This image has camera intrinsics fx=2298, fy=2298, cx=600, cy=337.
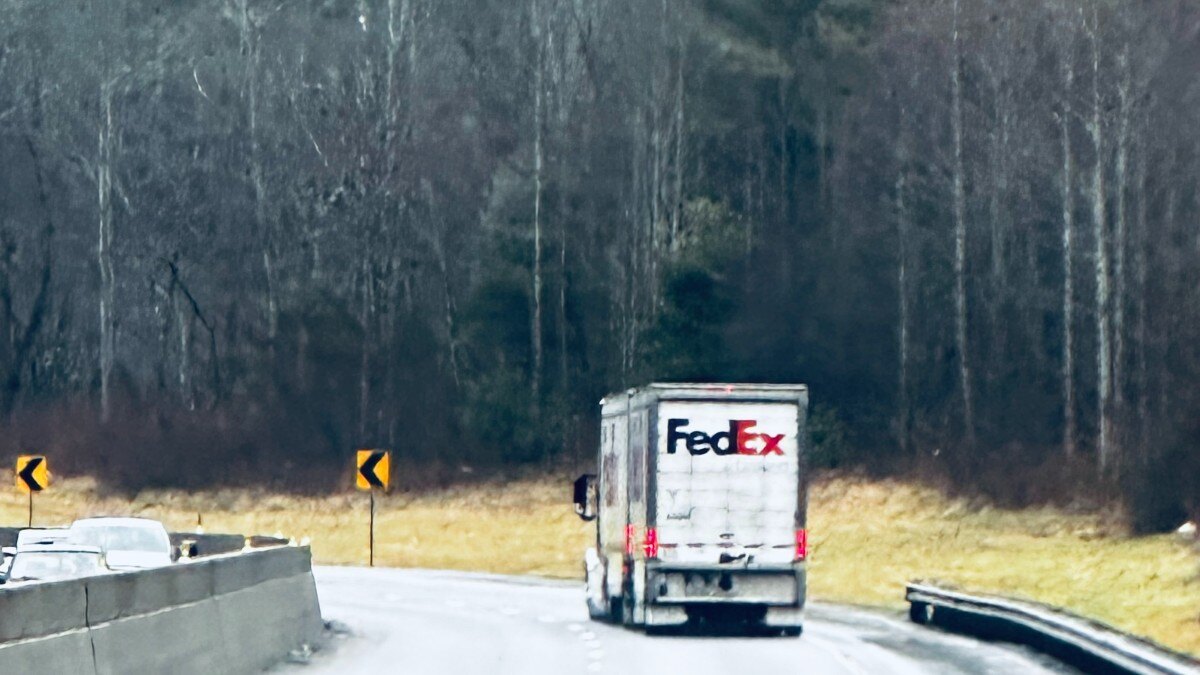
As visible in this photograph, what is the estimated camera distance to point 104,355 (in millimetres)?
73562

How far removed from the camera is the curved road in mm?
23500

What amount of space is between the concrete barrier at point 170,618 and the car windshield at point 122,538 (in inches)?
285

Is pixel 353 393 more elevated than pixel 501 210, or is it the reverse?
pixel 501 210

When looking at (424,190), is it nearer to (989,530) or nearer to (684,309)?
(684,309)

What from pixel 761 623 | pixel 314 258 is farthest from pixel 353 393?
pixel 761 623

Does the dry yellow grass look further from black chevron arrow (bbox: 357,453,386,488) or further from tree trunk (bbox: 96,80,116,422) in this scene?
tree trunk (bbox: 96,80,116,422)

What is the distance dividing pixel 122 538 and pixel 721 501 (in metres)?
10.5

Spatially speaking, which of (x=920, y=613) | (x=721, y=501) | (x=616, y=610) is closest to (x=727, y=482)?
(x=721, y=501)

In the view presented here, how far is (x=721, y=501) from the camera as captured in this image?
2798cm

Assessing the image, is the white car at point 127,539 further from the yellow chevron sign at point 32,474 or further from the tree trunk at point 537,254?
the tree trunk at point 537,254

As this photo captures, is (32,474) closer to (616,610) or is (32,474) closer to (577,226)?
(577,226)

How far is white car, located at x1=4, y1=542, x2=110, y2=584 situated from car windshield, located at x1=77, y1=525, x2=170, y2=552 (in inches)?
218

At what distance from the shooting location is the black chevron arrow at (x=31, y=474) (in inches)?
2188

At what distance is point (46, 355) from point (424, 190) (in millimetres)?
15613
